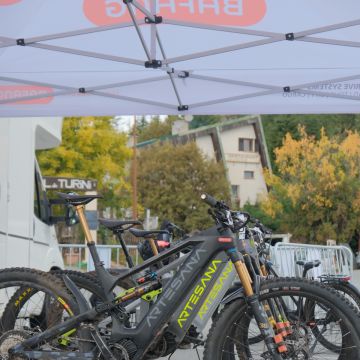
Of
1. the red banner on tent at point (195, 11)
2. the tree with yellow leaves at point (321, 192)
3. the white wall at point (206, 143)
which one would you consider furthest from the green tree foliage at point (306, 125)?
the red banner on tent at point (195, 11)

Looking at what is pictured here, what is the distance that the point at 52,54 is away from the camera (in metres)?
7.61

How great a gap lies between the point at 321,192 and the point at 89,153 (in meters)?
12.4

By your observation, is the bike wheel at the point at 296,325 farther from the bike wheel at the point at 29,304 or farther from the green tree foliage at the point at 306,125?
the green tree foliage at the point at 306,125

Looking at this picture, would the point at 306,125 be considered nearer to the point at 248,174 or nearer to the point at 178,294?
the point at 248,174

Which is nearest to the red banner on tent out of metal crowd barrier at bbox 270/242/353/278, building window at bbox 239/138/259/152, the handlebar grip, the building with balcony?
Result: the handlebar grip

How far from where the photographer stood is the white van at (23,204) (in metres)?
7.40

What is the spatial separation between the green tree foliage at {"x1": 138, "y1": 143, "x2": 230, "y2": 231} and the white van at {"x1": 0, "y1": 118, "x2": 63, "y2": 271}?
3505 cm

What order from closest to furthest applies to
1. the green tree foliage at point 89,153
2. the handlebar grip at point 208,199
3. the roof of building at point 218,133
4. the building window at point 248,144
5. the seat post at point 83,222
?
the handlebar grip at point 208,199 < the seat post at point 83,222 < the green tree foliage at point 89,153 < the roof of building at point 218,133 < the building window at point 248,144

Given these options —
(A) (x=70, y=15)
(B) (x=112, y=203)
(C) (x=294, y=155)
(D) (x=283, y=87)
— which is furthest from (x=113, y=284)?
(C) (x=294, y=155)

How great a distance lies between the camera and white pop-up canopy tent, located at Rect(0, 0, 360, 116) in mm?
6668

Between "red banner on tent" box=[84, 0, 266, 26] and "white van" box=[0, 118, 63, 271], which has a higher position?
"red banner on tent" box=[84, 0, 266, 26]

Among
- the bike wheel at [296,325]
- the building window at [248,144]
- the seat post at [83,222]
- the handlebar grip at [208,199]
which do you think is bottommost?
the bike wheel at [296,325]

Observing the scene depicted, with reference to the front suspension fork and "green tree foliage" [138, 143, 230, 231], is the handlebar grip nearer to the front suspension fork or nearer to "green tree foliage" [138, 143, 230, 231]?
the front suspension fork

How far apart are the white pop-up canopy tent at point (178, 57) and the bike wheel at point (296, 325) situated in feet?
9.50
